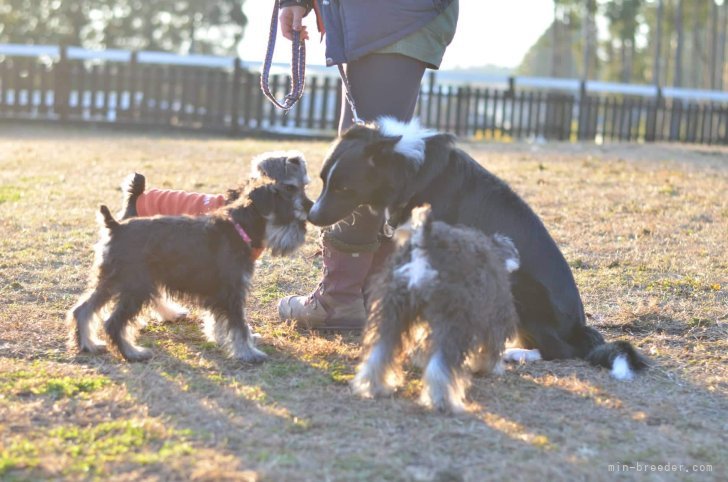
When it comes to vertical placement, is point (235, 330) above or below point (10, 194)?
below

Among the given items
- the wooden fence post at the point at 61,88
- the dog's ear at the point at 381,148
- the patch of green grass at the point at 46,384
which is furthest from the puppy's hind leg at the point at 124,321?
the wooden fence post at the point at 61,88

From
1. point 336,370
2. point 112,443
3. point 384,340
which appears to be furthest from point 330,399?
point 112,443

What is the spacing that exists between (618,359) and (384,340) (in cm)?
129

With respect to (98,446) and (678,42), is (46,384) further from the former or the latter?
(678,42)

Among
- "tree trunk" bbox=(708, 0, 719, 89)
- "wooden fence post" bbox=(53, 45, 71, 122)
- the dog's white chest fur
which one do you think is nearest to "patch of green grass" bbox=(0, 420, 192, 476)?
the dog's white chest fur

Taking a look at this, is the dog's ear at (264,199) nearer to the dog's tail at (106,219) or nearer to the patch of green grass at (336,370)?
the dog's tail at (106,219)

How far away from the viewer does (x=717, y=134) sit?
24.2 m

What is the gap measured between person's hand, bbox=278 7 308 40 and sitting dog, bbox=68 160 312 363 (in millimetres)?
1274

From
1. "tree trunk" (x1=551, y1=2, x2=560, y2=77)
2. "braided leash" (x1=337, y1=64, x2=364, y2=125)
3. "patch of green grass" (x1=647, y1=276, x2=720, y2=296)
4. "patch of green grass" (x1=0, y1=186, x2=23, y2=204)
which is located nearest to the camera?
"braided leash" (x1=337, y1=64, x2=364, y2=125)

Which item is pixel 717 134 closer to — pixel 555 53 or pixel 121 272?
pixel 555 53

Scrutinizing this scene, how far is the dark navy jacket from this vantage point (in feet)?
15.7

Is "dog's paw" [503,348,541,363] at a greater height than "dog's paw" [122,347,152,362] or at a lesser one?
greater

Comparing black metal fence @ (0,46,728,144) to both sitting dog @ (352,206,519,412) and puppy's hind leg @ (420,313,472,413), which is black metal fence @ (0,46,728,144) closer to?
sitting dog @ (352,206,519,412)

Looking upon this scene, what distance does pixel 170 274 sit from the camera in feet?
14.9
